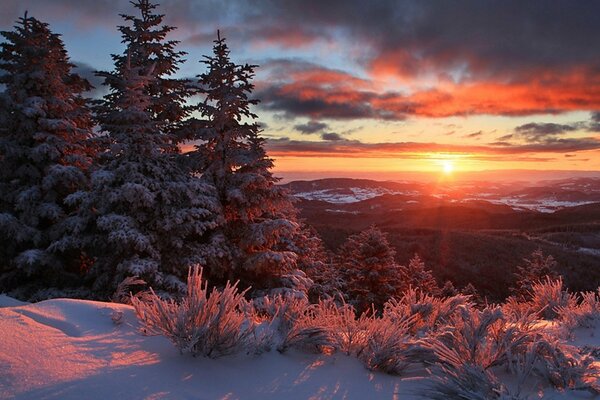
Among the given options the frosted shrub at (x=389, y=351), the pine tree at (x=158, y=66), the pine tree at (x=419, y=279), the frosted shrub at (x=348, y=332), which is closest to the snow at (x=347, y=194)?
the pine tree at (x=419, y=279)

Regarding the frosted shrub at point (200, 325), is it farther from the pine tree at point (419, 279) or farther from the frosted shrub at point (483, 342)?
the pine tree at point (419, 279)

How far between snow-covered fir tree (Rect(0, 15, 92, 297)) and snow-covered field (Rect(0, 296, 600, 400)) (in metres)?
8.00

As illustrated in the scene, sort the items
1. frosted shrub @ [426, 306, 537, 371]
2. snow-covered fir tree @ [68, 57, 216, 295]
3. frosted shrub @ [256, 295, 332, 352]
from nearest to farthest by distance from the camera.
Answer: frosted shrub @ [426, 306, 537, 371] < frosted shrub @ [256, 295, 332, 352] < snow-covered fir tree @ [68, 57, 216, 295]

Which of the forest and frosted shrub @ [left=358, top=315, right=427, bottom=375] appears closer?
frosted shrub @ [left=358, top=315, right=427, bottom=375]

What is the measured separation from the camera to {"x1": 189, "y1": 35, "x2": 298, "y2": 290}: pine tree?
10836mm

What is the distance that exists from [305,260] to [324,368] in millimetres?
14303

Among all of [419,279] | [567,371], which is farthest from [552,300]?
[419,279]

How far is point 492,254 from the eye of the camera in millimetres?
43688

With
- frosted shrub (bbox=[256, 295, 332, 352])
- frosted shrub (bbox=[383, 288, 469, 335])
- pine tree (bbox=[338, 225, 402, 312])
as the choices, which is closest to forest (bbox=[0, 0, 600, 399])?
frosted shrub (bbox=[383, 288, 469, 335])

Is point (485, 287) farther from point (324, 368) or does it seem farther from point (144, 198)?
point (324, 368)

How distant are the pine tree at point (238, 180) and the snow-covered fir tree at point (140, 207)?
101cm

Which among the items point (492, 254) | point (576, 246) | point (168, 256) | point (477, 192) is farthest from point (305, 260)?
point (477, 192)

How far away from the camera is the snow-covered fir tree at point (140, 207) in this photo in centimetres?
917

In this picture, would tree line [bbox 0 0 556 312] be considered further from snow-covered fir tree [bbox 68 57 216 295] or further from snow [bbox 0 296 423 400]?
snow [bbox 0 296 423 400]
